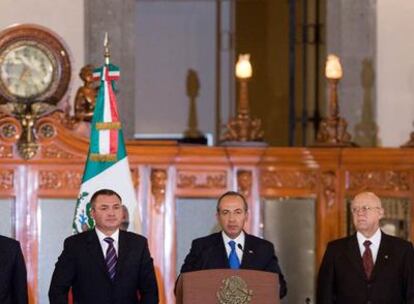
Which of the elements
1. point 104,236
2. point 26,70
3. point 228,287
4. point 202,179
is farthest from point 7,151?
point 228,287

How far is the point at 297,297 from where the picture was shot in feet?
33.6

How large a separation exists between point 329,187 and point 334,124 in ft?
1.52

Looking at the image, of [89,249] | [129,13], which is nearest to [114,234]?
[89,249]

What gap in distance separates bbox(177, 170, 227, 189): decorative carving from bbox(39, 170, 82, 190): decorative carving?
73cm

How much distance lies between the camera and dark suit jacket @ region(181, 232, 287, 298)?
7891 millimetres

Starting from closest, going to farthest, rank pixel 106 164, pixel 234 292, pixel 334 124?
pixel 234 292 < pixel 106 164 < pixel 334 124

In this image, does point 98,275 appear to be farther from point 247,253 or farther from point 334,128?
point 334,128

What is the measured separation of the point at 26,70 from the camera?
1010 cm

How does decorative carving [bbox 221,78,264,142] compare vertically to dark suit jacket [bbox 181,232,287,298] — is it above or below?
above

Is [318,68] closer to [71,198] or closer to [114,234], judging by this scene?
[71,198]

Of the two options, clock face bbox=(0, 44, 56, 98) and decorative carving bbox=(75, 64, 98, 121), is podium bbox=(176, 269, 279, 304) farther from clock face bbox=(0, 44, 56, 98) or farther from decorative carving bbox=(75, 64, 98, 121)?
clock face bbox=(0, 44, 56, 98)

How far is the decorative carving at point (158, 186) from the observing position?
1008 centimetres

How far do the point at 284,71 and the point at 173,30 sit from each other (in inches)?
46.0

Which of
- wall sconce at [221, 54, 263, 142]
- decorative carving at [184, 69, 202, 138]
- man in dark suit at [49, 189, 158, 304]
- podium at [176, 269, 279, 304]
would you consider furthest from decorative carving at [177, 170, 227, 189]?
decorative carving at [184, 69, 202, 138]
